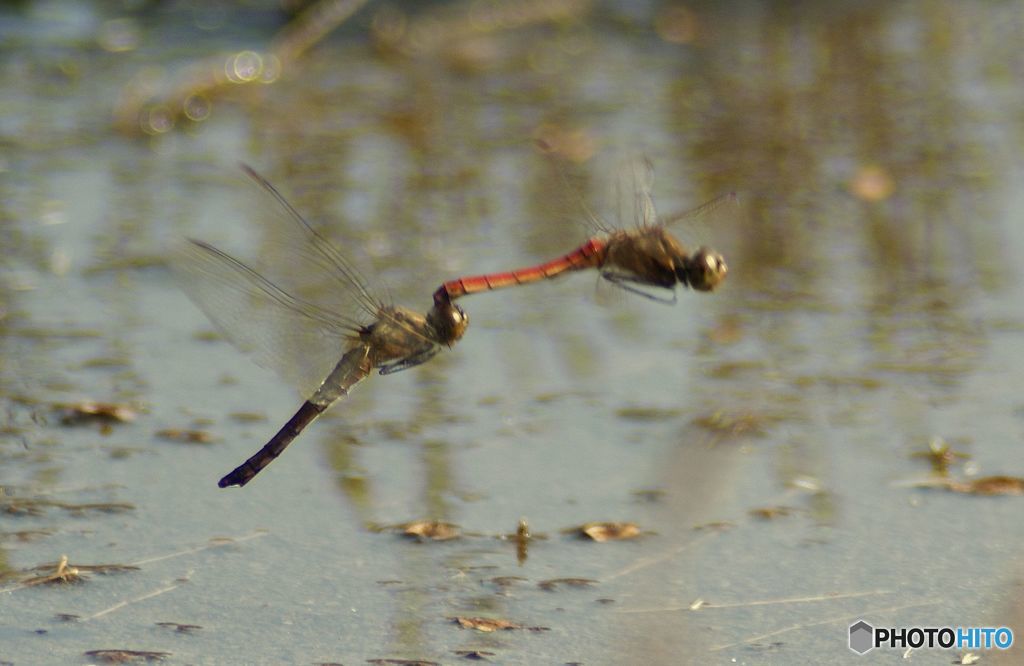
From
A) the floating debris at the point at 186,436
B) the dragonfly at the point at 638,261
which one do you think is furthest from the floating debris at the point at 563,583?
the floating debris at the point at 186,436

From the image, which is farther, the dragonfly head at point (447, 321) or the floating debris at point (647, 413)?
the floating debris at point (647, 413)

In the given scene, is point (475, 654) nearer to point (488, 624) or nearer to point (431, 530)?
point (488, 624)

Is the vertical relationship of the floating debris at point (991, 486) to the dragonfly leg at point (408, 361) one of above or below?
below

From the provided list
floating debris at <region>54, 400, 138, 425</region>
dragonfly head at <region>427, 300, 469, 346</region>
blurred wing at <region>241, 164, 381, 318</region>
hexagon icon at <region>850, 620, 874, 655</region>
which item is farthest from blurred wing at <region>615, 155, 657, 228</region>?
floating debris at <region>54, 400, 138, 425</region>

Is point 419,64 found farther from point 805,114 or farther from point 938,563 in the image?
point 938,563

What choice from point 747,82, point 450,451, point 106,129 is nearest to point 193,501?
point 450,451

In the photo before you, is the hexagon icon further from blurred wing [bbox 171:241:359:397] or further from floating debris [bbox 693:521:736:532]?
blurred wing [bbox 171:241:359:397]

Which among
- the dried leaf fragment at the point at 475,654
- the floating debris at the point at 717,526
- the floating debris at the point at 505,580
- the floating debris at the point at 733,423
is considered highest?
the dried leaf fragment at the point at 475,654

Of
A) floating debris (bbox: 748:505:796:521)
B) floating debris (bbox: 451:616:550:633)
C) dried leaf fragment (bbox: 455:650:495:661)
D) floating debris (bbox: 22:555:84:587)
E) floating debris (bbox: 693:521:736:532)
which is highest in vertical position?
floating debris (bbox: 22:555:84:587)

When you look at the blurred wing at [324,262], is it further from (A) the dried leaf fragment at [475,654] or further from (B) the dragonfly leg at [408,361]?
(A) the dried leaf fragment at [475,654]
